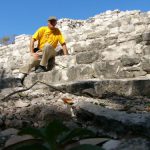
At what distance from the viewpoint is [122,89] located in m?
4.70

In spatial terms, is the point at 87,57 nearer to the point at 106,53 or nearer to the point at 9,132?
the point at 106,53

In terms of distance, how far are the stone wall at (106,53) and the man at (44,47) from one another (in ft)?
0.74

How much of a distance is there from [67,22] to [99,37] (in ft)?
14.5

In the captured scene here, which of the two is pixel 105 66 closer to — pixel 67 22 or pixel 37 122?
pixel 37 122

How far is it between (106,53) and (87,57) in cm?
34

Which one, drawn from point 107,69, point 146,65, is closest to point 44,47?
point 107,69

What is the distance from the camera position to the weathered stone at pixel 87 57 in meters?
6.78

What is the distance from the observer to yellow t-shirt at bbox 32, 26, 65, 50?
795 centimetres

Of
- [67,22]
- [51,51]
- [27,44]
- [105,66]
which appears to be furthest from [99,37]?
[67,22]

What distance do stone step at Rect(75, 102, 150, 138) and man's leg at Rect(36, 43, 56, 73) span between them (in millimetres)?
3851

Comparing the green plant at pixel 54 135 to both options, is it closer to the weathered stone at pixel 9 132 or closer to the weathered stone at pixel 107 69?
the weathered stone at pixel 9 132

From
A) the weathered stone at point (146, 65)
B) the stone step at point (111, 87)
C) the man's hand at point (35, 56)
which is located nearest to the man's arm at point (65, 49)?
the man's hand at point (35, 56)

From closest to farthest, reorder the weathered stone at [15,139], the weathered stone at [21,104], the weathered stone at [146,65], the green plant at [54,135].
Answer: the green plant at [54,135]
the weathered stone at [15,139]
the weathered stone at [21,104]
the weathered stone at [146,65]

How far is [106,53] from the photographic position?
6742 millimetres
